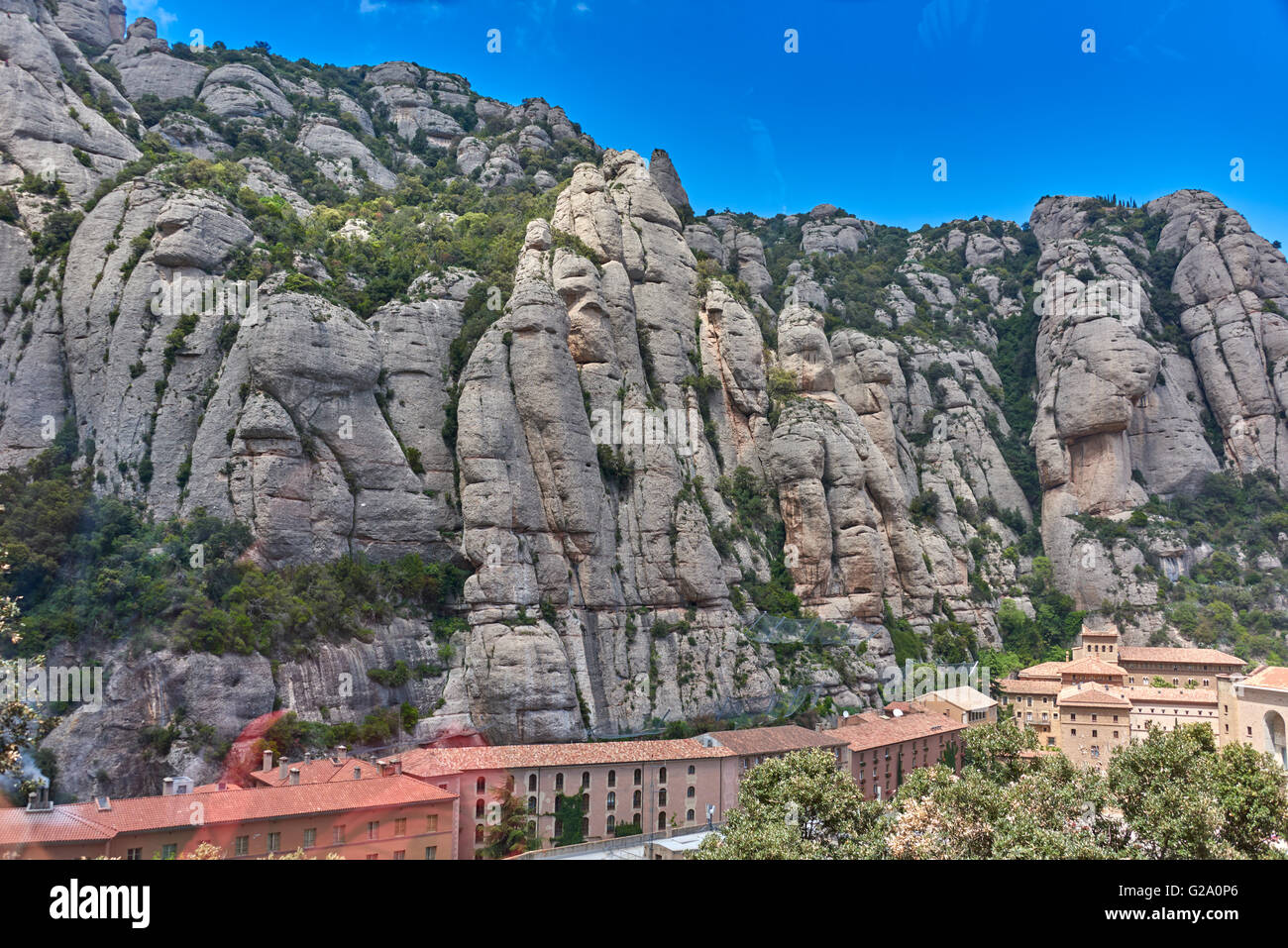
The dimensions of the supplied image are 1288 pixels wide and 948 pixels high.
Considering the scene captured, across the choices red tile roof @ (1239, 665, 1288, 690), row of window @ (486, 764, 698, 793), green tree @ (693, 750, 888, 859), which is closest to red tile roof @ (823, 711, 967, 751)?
row of window @ (486, 764, 698, 793)

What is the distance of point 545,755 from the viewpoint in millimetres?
32312

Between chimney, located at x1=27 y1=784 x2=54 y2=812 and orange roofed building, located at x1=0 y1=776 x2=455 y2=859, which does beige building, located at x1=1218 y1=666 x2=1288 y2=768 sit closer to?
orange roofed building, located at x1=0 y1=776 x2=455 y2=859

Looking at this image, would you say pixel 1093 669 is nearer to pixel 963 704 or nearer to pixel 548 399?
pixel 963 704

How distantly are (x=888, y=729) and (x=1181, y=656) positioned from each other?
2290 cm

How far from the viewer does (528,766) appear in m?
31.0

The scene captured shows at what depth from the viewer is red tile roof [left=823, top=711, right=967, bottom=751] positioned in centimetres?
4155

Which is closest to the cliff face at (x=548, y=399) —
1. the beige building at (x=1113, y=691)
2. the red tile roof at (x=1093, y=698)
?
the beige building at (x=1113, y=691)

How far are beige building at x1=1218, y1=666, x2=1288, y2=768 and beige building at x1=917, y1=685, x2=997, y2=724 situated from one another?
17.0 meters

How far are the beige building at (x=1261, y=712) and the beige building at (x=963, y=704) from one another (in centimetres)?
1700

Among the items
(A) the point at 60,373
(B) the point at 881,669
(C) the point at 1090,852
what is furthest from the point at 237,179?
(C) the point at 1090,852

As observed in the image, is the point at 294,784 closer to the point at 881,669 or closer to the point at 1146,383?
the point at 881,669

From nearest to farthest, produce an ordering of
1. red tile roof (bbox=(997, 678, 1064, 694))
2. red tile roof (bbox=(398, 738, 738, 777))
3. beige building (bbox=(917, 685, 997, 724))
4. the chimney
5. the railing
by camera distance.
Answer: the chimney
the railing
red tile roof (bbox=(398, 738, 738, 777))
beige building (bbox=(917, 685, 997, 724))
red tile roof (bbox=(997, 678, 1064, 694))

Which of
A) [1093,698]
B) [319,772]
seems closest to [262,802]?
[319,772]

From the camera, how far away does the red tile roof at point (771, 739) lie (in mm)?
36844
